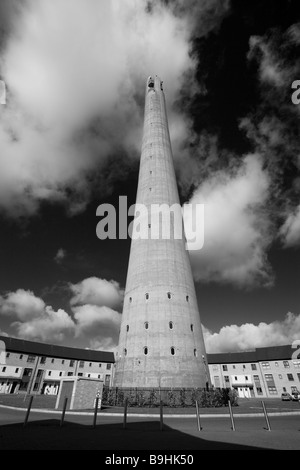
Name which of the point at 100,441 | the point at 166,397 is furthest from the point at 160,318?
the point at 100,441

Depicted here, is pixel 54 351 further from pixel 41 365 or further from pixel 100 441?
pixel 100 441

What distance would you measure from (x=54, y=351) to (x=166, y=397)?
57.1 meters

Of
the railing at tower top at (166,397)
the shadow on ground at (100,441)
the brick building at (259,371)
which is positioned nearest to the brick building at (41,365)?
the railing at tower top at (166,397)

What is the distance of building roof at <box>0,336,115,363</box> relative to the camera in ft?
215

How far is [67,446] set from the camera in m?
8.27

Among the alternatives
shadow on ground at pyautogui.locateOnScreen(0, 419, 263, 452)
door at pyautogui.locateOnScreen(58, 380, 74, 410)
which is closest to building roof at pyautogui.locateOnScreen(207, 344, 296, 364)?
door at pyautogui.locateOnScreen(58, 380, 74, 410)

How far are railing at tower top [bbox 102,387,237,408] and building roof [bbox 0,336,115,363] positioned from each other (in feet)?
159

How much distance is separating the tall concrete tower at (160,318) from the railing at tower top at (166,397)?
1.01m

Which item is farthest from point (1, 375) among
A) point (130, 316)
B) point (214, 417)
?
point (214, 417)

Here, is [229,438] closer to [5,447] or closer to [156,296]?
[5,447]

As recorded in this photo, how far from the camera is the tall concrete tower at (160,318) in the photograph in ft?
93.4

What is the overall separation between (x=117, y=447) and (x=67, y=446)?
1607mm

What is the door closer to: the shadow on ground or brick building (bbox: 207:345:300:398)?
the shadow on ground

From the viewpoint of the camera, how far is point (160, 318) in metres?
30.8
